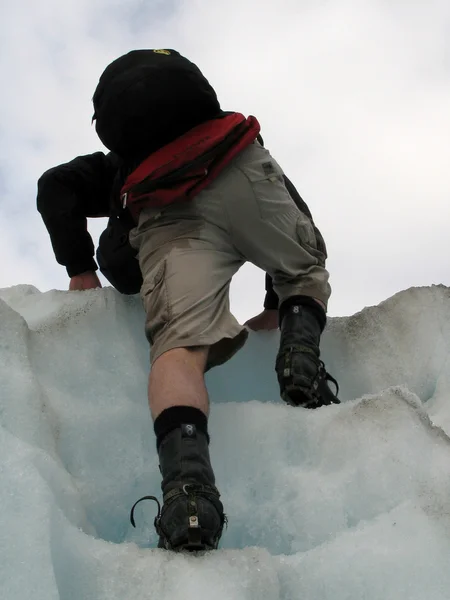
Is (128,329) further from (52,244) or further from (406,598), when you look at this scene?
(406,598)

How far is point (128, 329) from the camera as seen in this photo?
228cm

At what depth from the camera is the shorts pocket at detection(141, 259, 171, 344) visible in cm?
179

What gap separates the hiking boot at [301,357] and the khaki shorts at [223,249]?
0.06 meters

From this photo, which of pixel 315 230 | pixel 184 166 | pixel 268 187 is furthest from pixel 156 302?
pixel 315 230

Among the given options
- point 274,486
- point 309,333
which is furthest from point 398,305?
point 274,486

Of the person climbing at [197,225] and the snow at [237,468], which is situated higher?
the person climbing at [197,225]

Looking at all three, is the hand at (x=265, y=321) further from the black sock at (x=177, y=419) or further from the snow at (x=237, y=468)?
the black sock at (x=177, y=419)

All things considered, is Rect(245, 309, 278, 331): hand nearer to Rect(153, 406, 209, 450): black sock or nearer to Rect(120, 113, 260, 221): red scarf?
Rect(120, 113, 260, 221): red scarf

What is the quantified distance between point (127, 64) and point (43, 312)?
0.85 m

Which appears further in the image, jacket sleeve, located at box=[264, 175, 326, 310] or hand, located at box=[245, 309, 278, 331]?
hand, located at box=[245, 309, 278, 331]

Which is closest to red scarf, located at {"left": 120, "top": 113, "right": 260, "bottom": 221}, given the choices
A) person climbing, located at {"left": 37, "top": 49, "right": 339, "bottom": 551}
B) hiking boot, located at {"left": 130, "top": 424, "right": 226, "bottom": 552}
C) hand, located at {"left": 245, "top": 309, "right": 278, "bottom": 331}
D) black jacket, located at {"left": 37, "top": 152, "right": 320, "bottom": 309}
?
person climbing, located at {"left": 37, "top": 49, "right": 339, "bottom": 551}

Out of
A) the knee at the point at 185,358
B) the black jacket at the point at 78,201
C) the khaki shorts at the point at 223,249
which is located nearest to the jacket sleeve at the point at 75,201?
the black jacket at the point at 78,201

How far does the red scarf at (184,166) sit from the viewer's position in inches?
78.2

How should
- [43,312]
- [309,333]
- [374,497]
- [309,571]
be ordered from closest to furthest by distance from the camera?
1. [309,571]
2. [374,497]
3. [309,333]
4. [43,312]
